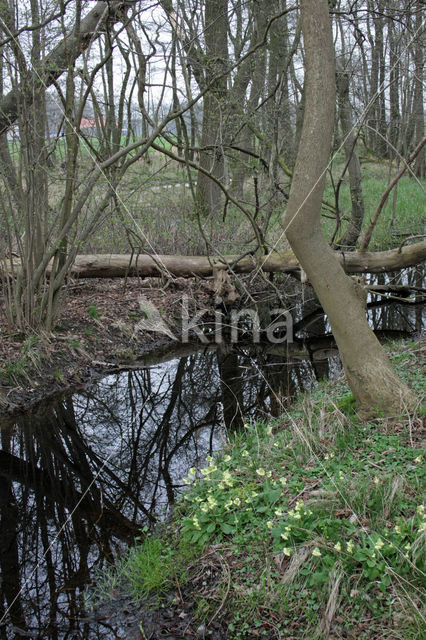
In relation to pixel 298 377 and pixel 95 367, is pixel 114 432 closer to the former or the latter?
pixel 95 367

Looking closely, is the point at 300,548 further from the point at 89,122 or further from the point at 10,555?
the point at 89,122

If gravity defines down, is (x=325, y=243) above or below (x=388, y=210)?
below

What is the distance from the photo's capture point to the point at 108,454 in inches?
209

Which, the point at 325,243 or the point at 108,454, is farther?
the point at 108,454

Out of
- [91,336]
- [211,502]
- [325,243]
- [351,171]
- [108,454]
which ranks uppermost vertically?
[351,171]

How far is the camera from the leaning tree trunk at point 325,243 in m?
3.93

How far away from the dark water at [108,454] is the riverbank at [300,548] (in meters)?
0.36

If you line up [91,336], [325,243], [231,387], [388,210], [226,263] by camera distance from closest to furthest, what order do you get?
[325,243]
[231,387]
[91,336]
[226,263]
[388,210]

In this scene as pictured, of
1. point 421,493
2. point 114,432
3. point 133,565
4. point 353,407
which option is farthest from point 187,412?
point 421,493

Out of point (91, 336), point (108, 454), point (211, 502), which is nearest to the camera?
point (211, 502)

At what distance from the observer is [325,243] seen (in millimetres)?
4199

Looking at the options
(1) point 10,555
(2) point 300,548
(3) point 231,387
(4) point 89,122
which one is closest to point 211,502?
(2) point 300,548

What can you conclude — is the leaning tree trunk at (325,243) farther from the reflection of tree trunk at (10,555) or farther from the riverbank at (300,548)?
the reflection of tree trunk at (10,555)

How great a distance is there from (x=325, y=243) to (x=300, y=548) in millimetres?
2226
